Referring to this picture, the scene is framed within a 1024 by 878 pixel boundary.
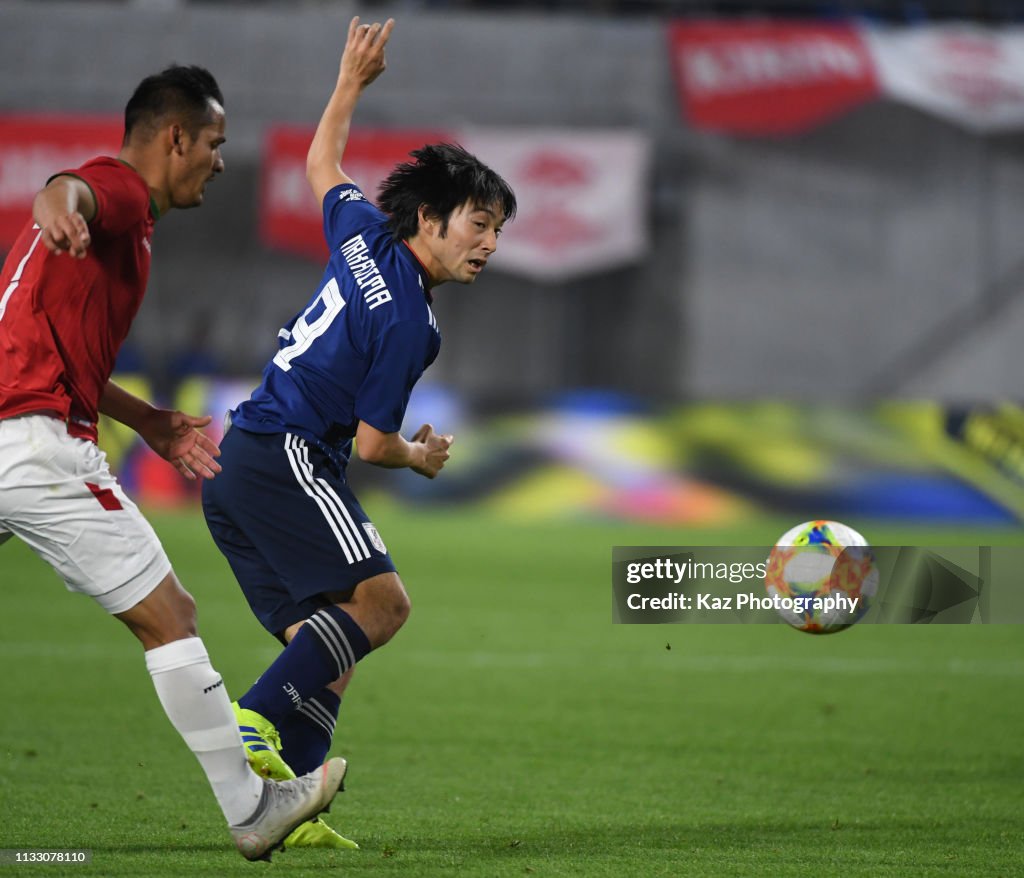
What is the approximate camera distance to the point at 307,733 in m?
4.77

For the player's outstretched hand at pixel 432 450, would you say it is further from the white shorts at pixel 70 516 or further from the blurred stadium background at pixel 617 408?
the blurred stadium background at pixel 617 408

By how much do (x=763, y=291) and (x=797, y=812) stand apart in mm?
20459

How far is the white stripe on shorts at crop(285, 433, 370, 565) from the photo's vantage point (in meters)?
4.54

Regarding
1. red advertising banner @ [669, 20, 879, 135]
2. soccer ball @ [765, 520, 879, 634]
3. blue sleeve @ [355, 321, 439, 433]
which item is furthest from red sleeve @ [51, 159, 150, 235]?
red advertising banner @ [669, 20, 879, 135]

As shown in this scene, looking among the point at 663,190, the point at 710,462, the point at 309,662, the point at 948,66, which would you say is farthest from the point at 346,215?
the point at 948,66

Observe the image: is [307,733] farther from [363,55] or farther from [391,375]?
[363,55]

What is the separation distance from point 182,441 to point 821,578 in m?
2.65

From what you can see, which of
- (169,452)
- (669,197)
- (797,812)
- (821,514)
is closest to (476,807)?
(797,812)

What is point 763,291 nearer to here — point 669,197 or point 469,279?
point 669,197

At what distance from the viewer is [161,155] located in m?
4.25

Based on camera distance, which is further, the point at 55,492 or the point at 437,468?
the point at 437,468

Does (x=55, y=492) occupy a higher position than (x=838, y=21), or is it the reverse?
(x=838, y=21)

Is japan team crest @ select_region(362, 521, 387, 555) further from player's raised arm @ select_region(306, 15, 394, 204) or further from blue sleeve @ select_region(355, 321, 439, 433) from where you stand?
player's raised arm @ select_region(306, 15, 394, 204)

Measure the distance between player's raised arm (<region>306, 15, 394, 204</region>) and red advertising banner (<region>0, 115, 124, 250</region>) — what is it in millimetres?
18717
